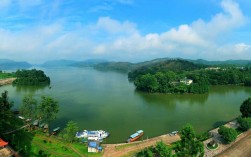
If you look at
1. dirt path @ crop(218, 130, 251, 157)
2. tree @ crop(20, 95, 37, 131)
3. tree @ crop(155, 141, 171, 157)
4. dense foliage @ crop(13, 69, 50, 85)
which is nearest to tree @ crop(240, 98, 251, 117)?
dirt path @ crop(218, 130, 251, 157)

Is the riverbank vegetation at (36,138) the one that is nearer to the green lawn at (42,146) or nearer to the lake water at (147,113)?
the green lawn at (42,146)

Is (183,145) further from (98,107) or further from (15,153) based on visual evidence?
(98,107)

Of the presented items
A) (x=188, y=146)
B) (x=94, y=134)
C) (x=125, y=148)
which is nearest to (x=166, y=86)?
(x=94, y=134)

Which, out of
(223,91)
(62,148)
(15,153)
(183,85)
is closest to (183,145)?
(62,148)

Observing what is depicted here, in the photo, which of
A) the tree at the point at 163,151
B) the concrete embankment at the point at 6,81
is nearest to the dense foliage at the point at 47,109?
the tree at the point at 163,151

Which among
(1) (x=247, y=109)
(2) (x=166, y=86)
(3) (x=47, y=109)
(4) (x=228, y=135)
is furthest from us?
(2) (x=166, y=86)

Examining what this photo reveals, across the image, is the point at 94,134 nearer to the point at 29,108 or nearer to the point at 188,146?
the point at 29,108

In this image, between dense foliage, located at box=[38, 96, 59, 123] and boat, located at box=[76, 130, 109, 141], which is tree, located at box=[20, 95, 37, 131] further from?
boat, located at box=[76, 130, 109, 141]
